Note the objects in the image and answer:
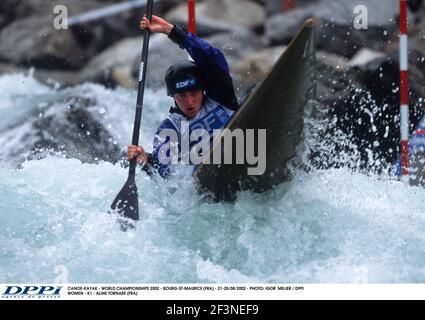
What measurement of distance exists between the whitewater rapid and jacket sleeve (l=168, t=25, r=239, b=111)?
28cm

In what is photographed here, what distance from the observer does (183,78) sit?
7.11ft

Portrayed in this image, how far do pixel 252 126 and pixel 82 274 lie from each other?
0.56m

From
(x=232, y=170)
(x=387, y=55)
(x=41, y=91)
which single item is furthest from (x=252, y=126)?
(x=41, y=91)

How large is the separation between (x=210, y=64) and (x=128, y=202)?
44 cm

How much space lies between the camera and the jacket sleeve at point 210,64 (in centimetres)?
219

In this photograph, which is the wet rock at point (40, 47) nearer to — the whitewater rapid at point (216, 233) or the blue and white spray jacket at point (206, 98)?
the whitewater rapid at point (216, 233)

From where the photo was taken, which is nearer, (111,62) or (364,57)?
(364,57)

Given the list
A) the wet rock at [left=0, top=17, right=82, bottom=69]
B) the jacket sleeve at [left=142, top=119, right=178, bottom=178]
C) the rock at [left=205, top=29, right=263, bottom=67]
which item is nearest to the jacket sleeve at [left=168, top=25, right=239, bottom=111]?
the jacket sleeve at [left=142, top=119, right=178, bottom=178]

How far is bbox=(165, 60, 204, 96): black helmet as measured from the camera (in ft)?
7.11

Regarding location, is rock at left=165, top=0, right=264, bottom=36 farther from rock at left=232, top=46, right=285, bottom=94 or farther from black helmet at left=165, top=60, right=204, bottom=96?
black helmet at left=165, top=60, right=204, bottom=96

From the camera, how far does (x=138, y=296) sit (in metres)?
1.80

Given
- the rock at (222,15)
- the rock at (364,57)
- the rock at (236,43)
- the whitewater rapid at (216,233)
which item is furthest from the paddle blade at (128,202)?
the rock at (222,15)

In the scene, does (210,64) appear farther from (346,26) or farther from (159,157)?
(346,26)

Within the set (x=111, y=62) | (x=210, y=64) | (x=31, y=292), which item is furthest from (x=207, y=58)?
(x=111, y=62)
